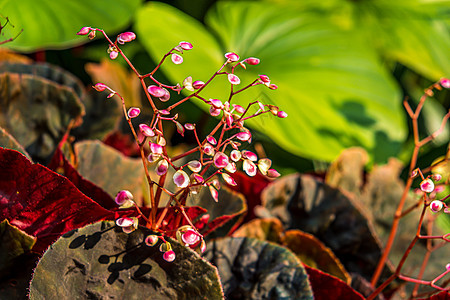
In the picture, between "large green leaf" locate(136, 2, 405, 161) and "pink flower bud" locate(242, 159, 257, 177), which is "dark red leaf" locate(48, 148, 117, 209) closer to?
"pink flower bud" locate(242, 159, 257, 177)

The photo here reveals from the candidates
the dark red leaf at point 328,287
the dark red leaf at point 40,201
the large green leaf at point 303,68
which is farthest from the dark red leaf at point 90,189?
the large green leaf at point 303,68

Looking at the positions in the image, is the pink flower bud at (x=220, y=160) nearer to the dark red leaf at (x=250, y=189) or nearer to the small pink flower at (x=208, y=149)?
the small pink flower at (x=208, y=149)

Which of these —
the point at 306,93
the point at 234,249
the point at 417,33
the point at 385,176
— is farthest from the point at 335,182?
the point at 417,33

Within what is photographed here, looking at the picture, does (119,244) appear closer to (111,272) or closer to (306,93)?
(111,272)

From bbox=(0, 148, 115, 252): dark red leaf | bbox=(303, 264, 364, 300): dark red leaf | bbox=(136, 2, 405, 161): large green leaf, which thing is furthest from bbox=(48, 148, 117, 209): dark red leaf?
bbox=(136, 2, 405, 161): large green leaf

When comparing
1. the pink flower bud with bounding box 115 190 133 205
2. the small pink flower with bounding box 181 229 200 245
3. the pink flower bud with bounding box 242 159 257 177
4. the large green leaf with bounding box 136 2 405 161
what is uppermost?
the pink flower bud with bounding box 242 159 257 177

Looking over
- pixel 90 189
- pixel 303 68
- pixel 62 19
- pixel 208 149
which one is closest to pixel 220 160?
pixel 208 149
